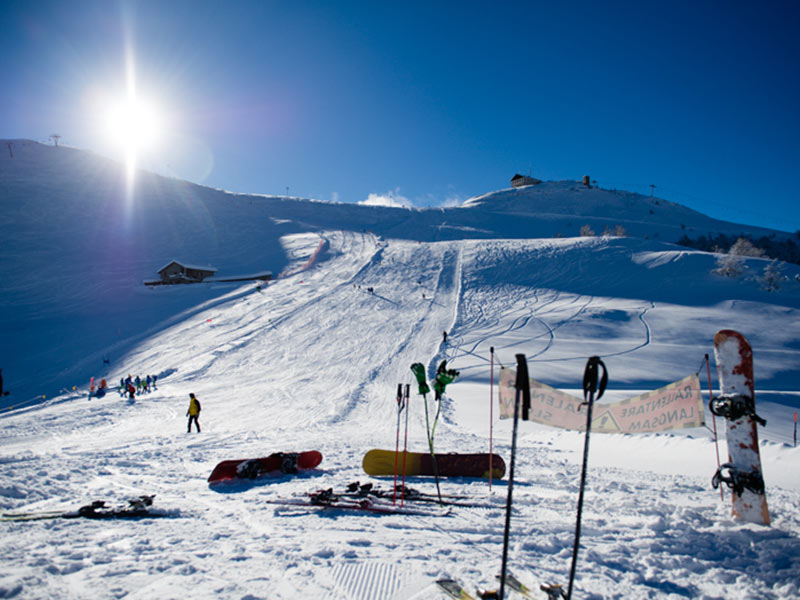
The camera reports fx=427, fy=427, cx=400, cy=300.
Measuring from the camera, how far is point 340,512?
211 inches

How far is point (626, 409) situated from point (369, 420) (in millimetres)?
9371

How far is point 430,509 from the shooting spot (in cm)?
545

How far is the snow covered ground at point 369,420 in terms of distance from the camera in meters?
3.83

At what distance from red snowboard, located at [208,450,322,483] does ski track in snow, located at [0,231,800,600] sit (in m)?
0.22

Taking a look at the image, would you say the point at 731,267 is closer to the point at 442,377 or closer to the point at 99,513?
the point at 442,377

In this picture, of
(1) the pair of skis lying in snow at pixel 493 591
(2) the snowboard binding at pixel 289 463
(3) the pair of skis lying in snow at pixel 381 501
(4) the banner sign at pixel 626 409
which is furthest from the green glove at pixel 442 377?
(2) the snowboard binding at pixel 289 463

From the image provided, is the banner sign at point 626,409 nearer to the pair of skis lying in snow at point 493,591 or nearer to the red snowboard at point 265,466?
Result: the pair of skis lying in snow at point 493,591

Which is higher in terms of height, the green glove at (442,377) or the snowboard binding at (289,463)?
the green glove at (442,377)

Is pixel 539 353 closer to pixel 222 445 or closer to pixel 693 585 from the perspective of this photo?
pixel 222 445

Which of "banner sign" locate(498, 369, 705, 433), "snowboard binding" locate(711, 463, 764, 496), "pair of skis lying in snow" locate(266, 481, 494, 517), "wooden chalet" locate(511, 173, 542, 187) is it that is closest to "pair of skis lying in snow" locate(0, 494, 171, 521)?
"pair of skis lying in snow" locate(266, 481, 494, 517)

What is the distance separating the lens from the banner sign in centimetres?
582

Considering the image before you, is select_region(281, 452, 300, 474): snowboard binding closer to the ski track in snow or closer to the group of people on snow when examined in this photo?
the ski track in snow

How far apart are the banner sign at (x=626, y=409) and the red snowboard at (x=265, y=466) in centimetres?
373

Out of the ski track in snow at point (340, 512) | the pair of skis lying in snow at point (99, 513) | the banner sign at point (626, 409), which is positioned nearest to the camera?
the ski track in snow at point (340, 512)
